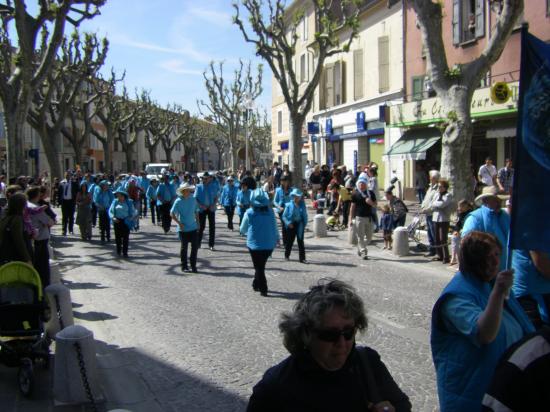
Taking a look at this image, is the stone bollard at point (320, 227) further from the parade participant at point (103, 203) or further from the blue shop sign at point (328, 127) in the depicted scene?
the blue shop sign at point (328, 127)

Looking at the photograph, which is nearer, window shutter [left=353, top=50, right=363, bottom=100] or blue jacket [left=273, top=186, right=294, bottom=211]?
blue jacket [left=273, top=186, right=294, bottom=211]

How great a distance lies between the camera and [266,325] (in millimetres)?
7246

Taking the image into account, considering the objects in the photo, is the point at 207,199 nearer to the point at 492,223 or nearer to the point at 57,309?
the point at 57,309

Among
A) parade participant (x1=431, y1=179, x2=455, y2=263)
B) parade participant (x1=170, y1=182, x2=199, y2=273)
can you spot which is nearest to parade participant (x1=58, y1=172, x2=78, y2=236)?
parade participant (x1=170, y1=182, x2=199, y2=273)

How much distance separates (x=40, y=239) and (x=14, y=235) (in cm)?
213

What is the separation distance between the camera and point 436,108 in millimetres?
23922

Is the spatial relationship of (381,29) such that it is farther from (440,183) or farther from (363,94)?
(440,183)

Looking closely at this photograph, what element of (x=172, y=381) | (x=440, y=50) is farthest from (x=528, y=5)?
(x=172, y=381)

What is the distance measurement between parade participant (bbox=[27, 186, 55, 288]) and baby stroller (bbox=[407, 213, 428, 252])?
26.8ft

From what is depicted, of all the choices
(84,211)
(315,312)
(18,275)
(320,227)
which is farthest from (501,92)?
(315,312)

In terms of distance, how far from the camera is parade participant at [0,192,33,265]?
20.8ft

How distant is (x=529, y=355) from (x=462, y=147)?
40.4ft

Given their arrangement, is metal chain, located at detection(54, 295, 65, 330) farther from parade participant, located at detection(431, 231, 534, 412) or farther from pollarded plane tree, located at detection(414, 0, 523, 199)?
pollarded plane tree, located at detection(414, 0, 523, 199)

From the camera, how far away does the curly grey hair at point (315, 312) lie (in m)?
2.22
